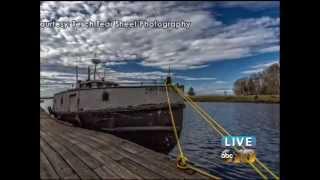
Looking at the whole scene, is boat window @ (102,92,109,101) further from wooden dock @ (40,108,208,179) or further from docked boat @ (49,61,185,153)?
wooden dock @ (40,108,208,179)

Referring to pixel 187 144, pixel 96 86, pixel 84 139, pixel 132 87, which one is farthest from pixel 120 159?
pixel 187 144

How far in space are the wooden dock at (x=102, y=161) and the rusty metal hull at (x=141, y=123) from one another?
2.45m

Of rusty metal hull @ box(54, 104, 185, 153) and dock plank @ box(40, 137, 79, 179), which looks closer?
dock plank @ box(40, 137, 79, 179)

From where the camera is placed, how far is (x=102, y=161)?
19.9 feet

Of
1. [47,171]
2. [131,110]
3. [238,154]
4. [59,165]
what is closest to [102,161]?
[59,165]

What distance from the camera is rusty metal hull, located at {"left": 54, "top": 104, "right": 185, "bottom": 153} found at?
1094cm

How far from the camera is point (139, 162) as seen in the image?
592cm

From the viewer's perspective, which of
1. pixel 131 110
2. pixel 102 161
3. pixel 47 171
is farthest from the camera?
pixel 131 110

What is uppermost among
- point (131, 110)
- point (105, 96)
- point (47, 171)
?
point (105, 96)

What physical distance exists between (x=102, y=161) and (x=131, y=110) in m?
4.98

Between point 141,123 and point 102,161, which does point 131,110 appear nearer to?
point 141,123

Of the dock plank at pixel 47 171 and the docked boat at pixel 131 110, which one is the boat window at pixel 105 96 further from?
the dock plank at pixel 47 171

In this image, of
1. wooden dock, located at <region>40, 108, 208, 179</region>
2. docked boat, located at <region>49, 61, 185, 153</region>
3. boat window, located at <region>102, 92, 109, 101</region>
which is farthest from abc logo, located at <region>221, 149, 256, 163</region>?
boat window, located at <region>102, 92, 109, 101</region>

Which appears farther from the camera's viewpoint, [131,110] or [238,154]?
[131,110]
